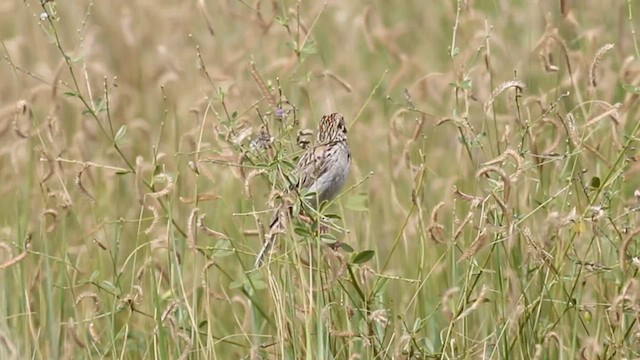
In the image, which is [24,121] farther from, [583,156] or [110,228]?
[583,156]

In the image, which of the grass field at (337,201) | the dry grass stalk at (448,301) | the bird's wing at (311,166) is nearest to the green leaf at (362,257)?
the grass field at (337,201)

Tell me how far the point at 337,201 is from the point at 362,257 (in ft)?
2.90

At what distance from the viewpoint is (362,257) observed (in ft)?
14.0

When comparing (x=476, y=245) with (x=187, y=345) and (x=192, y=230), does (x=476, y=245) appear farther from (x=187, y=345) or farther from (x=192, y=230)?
(x=187, y=345)

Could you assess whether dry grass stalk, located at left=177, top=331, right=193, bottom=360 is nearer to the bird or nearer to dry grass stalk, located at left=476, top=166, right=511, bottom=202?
the bird

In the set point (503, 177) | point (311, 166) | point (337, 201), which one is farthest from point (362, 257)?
point (337, 201)

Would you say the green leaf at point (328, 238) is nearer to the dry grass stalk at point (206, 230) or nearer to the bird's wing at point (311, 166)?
the dry grass stalk at point (206, 230)

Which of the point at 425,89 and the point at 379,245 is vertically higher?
the point at 425,89

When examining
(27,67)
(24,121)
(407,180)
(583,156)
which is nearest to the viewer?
(583,156)

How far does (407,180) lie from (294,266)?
228 centimetres

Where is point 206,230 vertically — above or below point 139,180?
below

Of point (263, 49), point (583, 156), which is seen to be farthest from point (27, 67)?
point (583, 156)

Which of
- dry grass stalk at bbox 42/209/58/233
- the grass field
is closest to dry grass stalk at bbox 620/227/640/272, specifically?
the grass field

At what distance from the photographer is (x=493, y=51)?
7.82 m
